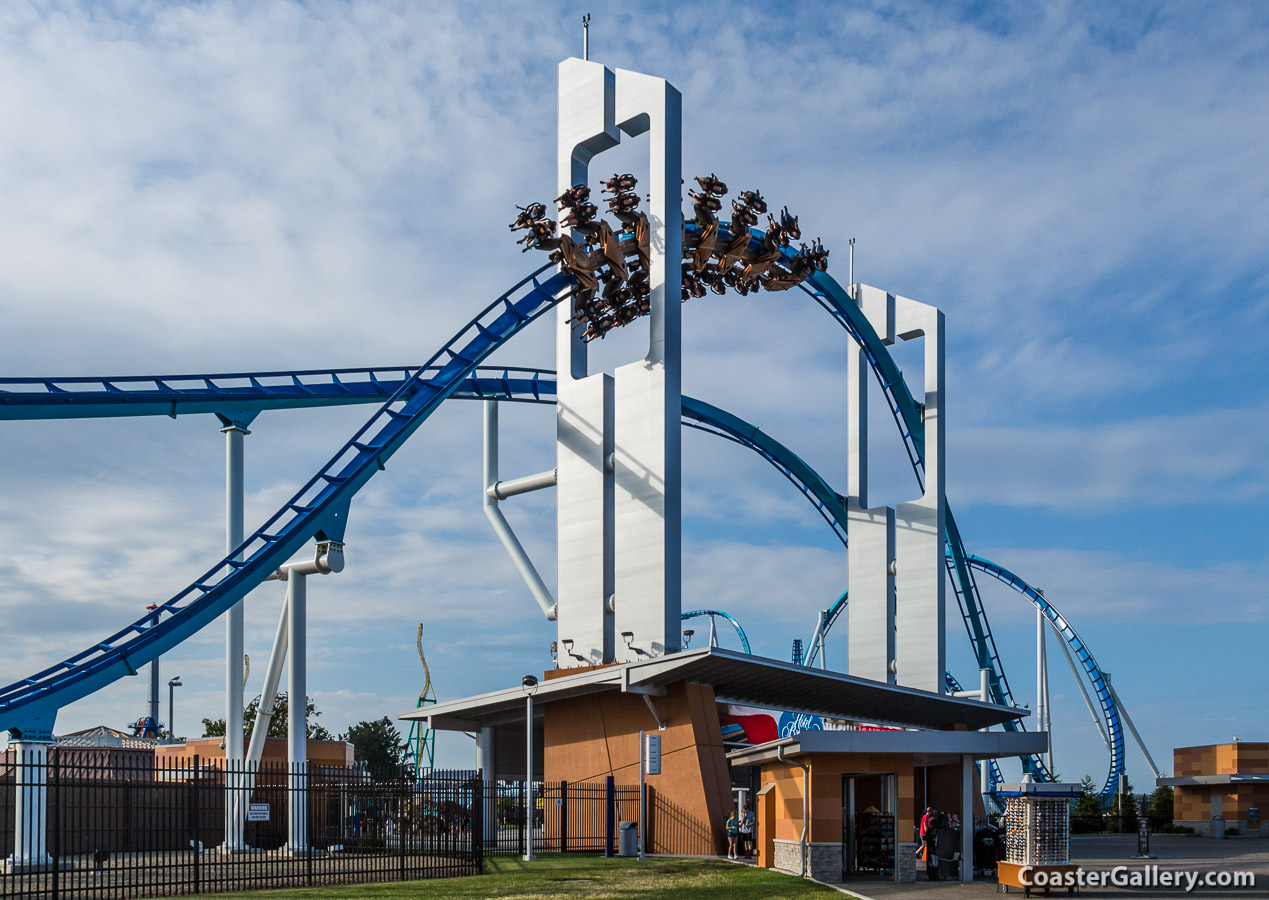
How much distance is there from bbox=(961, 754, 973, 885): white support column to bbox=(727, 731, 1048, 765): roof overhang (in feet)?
1.21

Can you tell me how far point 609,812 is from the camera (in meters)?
28.5

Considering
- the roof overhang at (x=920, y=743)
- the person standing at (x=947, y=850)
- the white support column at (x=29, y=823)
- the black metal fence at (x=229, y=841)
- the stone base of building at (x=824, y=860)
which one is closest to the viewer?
the black metal fence at (x=229, y=841)

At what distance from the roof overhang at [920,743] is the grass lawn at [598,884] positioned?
221cm

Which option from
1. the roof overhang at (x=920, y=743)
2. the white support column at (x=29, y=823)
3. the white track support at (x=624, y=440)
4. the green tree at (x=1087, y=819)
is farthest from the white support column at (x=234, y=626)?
the green tree at (x=1087, y=819)

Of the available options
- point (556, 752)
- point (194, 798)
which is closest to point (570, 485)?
point (556, 752)

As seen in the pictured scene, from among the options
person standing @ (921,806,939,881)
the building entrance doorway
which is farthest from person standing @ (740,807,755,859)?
person standing @ (921,806,939,881)

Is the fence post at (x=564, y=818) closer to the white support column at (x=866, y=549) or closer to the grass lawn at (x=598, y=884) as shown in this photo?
the grass lawn at (x=598, y=884)

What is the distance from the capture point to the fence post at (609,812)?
2808 centimetres

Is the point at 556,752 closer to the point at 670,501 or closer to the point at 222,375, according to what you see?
the point at 670,501

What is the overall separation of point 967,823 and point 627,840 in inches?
323

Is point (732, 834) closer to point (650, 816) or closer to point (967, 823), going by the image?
point (650, 816)

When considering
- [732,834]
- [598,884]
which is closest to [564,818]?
[732,834]

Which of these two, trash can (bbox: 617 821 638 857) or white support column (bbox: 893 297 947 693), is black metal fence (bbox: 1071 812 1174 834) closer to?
white support column (bbox: 893 297 947 693)

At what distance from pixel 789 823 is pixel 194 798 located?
33.8ft
